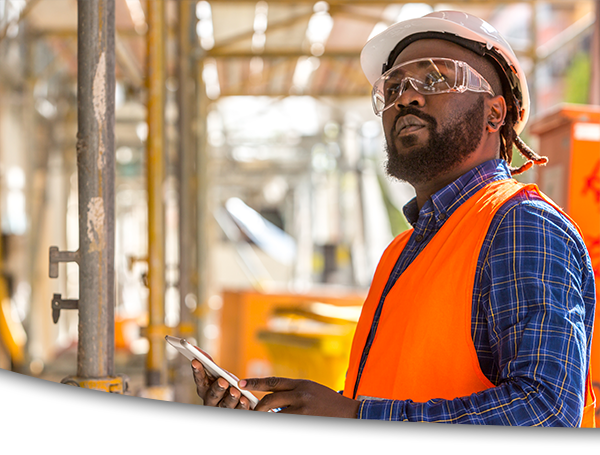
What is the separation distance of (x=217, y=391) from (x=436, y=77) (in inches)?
47.4

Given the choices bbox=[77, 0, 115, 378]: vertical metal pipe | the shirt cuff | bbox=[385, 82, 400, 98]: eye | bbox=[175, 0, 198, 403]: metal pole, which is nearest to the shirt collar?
bbox=[385, 82, 400, 98]: eye

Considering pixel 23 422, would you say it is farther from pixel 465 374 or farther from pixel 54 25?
pixel 54 25

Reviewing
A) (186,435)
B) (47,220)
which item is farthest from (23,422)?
(47,220)

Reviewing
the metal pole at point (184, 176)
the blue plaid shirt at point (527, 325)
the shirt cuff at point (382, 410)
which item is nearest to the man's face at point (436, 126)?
the blue plaid shirt at point (527, 325)

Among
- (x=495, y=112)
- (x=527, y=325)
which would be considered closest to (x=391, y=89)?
(x=495, y=112)

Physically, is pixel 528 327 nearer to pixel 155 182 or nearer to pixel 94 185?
pixel 94 185

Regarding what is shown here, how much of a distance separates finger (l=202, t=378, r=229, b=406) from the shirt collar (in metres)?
0.85

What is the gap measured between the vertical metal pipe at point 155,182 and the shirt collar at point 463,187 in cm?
356

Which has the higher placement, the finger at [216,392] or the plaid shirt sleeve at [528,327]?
the plaid shirt sleeve at [528,327]

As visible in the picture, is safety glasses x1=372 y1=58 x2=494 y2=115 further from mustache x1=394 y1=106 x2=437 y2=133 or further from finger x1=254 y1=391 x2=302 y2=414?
finger x1=254 y1=391 x2=302 y2=414

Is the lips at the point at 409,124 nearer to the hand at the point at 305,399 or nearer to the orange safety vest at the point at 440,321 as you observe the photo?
the orange safety vest at the point at 440,321

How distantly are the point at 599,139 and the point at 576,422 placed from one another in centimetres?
200

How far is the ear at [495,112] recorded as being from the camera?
2.19 meters

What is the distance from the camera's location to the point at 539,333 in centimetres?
154
